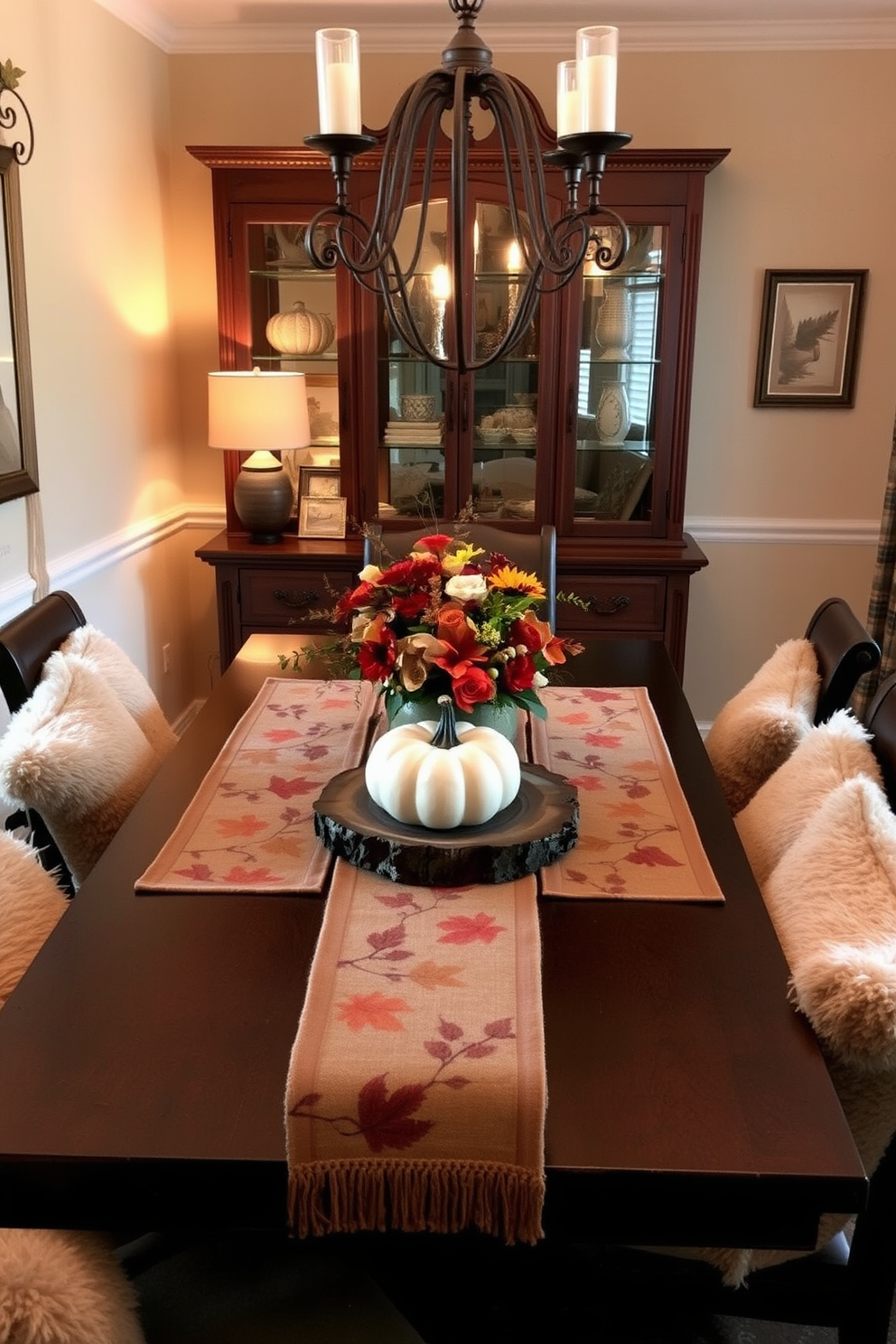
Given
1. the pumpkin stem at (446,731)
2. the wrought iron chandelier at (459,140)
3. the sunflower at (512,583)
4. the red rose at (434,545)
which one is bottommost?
the pumpkin stem at (446,731)

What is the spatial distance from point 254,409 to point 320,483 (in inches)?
16.6

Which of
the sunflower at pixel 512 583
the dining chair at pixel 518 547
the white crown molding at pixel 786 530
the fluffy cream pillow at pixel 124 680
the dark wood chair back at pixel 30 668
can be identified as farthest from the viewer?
the white crown molding at pixel 786 530

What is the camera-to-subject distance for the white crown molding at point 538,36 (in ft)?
10.9

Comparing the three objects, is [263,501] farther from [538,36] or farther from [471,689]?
[471,689]

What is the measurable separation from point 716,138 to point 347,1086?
11.0 ft

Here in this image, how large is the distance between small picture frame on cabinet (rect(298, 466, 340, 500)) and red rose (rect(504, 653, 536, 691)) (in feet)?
7.12

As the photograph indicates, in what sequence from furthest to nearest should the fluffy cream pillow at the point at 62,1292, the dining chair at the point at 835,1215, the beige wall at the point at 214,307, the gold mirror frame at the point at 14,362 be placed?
the beige wall at the point at 214,307 → the gold mirror frame at the point at 14,362 → the dining chair at the point at 835,1215 → the fluffy cream pillow at the point at 62,1292

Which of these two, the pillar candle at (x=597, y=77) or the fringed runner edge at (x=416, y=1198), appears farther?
the pillar candle at (x=597, y=77)

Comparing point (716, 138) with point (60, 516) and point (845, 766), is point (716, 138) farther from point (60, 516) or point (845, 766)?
point (845, 766)

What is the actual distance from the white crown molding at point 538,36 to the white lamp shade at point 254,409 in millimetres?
1078

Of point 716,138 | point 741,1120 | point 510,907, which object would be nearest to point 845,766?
point 510,907

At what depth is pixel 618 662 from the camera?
8.26 ft

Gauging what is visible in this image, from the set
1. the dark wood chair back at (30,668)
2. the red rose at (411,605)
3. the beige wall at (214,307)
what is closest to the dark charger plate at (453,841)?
the red rose at (411,605)

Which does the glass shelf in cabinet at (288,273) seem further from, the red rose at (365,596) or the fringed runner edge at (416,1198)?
the fringed runner edge at (416,1198)
